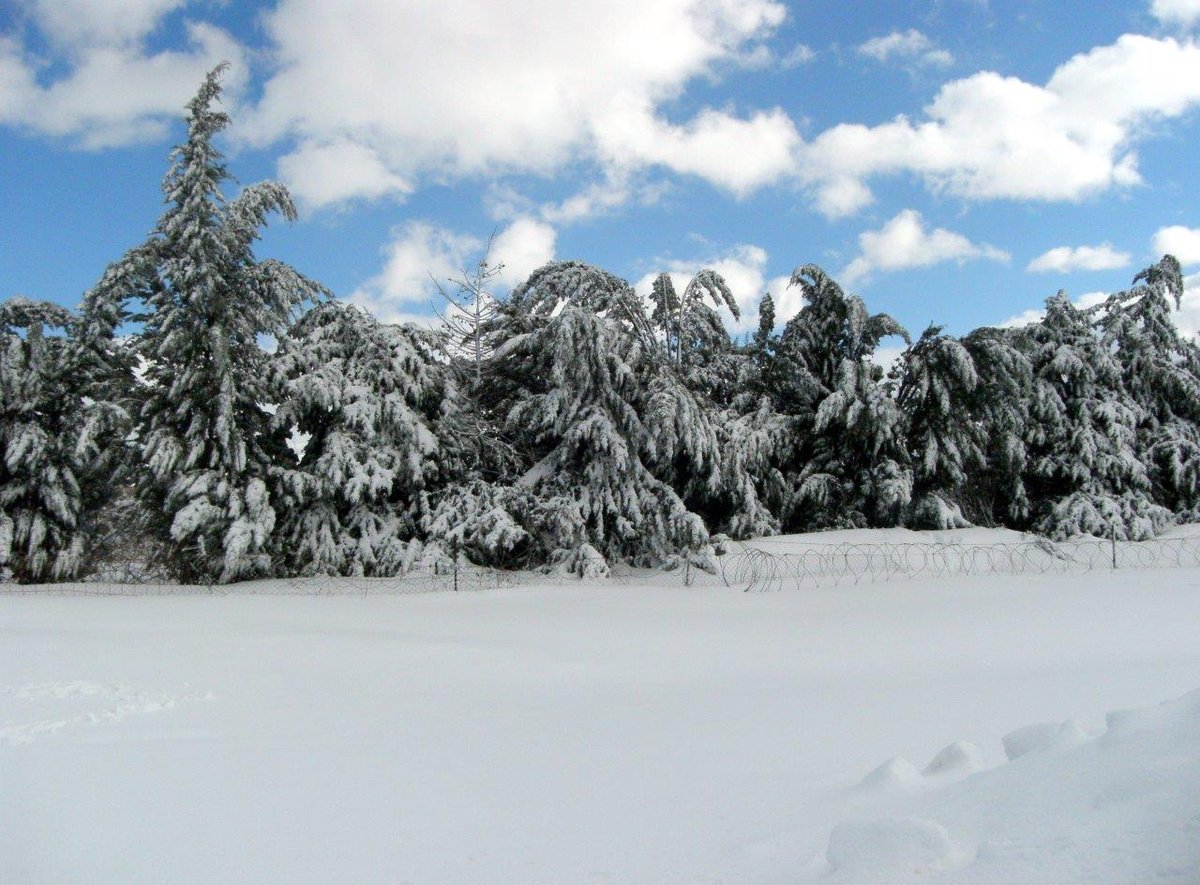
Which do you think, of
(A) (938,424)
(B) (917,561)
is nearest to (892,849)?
(B) (917,561)

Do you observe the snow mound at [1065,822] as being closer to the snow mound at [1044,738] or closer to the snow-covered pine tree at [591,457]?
the snow mound at [1044,738]

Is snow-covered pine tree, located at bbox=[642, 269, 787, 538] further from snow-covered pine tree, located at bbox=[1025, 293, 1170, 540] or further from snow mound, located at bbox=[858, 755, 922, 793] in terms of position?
snow mound, located at bbox=[858, 755, 922, 793]

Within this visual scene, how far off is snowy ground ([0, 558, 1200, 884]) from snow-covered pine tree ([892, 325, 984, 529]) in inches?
307

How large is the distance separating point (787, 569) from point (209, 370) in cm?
1182

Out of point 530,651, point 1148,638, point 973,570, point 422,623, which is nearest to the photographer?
point 1148,638

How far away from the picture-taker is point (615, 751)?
14.3 ft

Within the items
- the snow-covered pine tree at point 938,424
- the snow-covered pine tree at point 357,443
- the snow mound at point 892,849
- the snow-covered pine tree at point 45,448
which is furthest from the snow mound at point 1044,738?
the snow-covered pine tree at point 45,448

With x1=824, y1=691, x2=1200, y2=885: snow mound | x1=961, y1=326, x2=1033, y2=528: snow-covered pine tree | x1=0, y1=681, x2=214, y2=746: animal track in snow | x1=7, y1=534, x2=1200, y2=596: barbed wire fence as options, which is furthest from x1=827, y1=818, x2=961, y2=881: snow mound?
x1=961, y1=326, x2=1033, y2=528: snow-covered pine tree

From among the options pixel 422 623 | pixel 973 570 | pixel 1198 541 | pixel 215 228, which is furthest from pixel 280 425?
pixel 1198 541

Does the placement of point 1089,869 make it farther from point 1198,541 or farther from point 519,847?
point 1198,541

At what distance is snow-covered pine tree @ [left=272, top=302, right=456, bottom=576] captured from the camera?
591 inches

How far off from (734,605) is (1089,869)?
9.13 meters

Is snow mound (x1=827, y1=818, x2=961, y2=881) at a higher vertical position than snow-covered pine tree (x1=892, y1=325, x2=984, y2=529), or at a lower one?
lower

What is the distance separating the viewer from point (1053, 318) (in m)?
20.5
